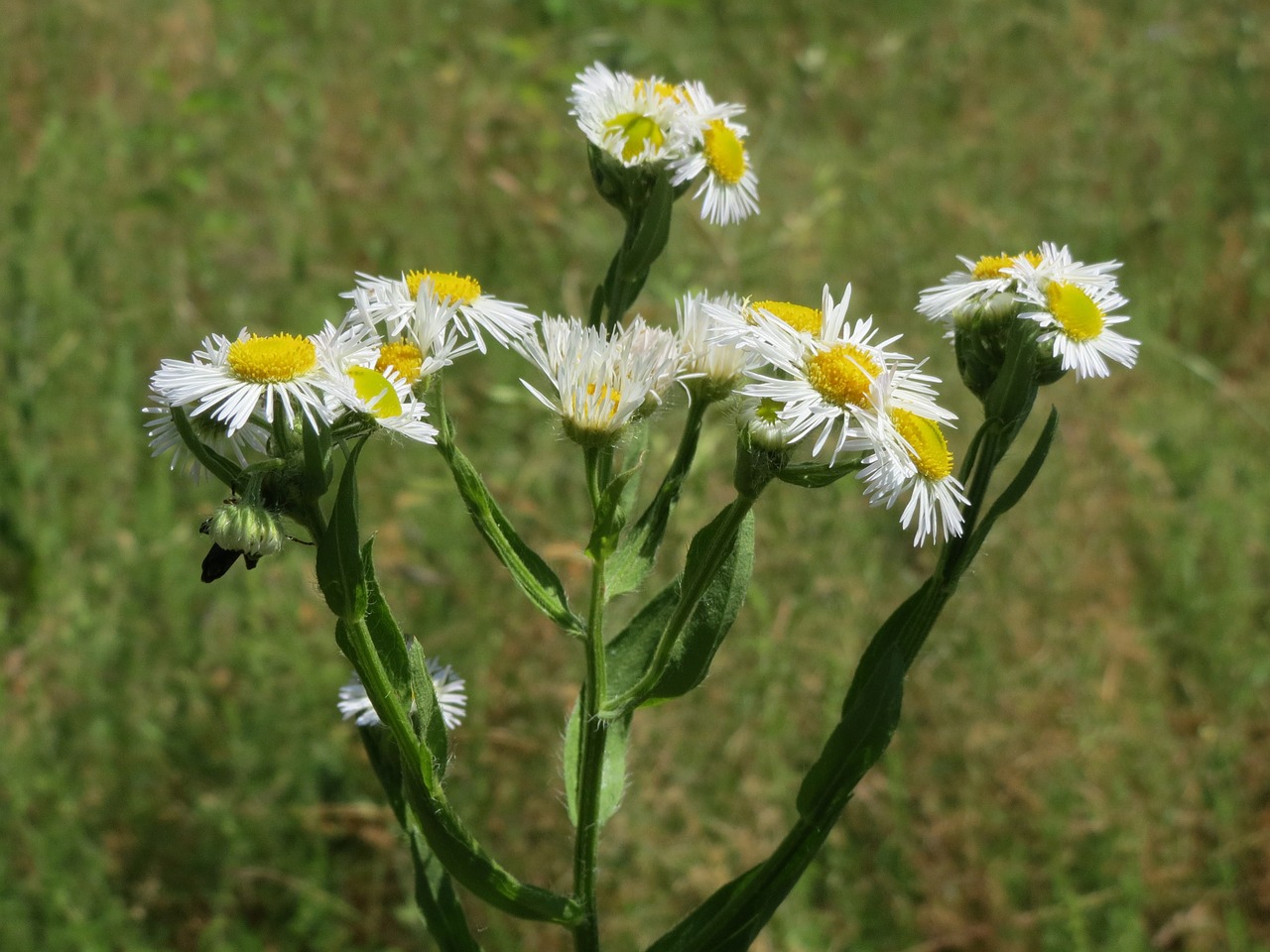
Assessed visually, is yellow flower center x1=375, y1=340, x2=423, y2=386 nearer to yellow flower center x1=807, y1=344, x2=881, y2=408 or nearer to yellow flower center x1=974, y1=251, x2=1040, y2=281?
yellow flower center x1=807, y1=344, x2=881, y2=408

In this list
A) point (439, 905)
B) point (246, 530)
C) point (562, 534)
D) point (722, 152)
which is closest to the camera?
point (246, 530)

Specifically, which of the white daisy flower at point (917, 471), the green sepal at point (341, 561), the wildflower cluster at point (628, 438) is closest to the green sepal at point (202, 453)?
the wildflower cluster at point (628, 438)

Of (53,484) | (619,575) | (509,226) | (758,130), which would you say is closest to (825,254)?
(758,130)

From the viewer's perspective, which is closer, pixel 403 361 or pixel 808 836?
pixel 403 361

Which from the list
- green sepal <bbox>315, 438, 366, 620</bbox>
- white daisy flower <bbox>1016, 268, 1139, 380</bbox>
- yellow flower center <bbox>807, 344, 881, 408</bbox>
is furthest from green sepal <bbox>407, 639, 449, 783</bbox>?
white daisy flower <bbox>1016, 268, 1139, 380</bbox>

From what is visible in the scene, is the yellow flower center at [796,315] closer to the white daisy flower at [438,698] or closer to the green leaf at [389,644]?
the green leaf at [389,644]

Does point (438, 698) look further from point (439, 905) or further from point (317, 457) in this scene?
point (317, 457)

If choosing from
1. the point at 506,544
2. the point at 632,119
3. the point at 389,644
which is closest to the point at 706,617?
the point at 506,544
